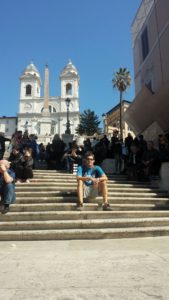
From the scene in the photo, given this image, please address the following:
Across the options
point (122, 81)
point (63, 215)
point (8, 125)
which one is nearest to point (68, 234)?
point (63, 215)

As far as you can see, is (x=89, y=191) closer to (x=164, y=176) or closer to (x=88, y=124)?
(x=164, y=176)

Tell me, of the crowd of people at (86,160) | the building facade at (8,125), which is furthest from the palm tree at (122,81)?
the building facade at (8,125)

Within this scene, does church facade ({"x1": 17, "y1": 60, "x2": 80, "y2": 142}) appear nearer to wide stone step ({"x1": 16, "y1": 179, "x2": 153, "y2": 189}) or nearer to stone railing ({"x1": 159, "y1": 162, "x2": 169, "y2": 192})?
wide stone step ({"x1": 16, "y1": 179, "x2": 153, "y2": 189})

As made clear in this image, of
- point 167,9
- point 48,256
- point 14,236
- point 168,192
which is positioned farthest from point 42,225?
point 167,9

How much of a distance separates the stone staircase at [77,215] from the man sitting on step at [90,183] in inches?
9.7

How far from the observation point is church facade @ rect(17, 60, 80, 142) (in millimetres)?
84312

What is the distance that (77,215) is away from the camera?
672cm

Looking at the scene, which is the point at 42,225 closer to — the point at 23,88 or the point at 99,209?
the point at 99,209

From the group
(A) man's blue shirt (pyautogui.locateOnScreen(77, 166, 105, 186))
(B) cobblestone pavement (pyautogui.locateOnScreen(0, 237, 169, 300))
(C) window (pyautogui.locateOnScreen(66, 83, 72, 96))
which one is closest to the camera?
(B) cobblestone pavement (pyautogui.locateOnScreen(0, 237, 169, 300))

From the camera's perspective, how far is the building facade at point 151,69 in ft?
48.1

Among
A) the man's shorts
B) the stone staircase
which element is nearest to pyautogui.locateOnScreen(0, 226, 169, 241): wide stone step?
the stone staircase

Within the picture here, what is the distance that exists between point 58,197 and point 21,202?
95 centimetres

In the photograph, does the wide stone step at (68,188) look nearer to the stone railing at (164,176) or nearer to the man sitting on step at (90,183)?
the stone railing at (164,176)

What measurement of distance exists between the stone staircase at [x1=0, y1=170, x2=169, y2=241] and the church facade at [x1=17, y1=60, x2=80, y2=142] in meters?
73.2
